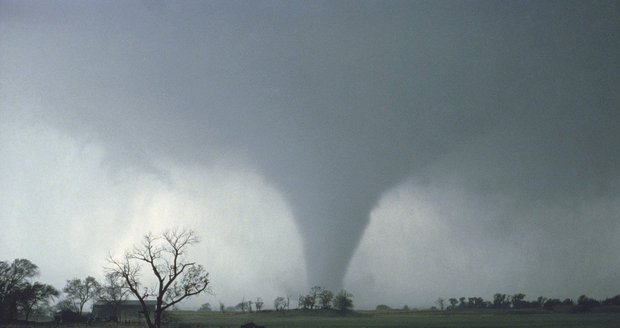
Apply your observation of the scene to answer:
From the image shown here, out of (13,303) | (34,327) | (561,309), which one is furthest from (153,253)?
(561,309)

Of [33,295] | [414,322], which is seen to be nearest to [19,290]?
[33,295]

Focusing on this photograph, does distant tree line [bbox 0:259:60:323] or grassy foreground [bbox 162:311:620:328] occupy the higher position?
distant tree line [bbox 0:259:60:323]

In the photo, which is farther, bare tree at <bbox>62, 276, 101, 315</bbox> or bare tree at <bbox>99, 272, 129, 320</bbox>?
bare tree at <bbox>62, 276, 101, 315</bbox>

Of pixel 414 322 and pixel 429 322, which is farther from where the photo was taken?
pixel 414 322

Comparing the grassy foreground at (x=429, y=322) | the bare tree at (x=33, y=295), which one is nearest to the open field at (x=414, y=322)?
the grassy foreground at (x=429, y=322)

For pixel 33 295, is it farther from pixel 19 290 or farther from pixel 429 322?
pixel 429 322

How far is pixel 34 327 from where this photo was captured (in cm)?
6756

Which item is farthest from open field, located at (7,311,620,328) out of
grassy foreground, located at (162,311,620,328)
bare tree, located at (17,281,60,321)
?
bare tree, located at (17,281,60,321)

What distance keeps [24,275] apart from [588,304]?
217m

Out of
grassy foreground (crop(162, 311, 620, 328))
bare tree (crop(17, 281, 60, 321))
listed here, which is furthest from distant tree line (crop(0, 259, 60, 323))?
grassy foreground (crop(162, 311, 620, 328))

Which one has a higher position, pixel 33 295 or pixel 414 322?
pixel 33 295

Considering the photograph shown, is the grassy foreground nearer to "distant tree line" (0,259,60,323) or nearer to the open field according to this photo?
the open field

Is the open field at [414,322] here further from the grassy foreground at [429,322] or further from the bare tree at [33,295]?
the bare tree at [33,295]

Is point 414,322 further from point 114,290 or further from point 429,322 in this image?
point 114,290
